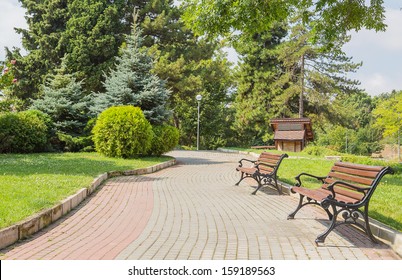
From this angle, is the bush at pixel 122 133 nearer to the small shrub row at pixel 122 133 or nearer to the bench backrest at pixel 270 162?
the small shrub row at pixel 122 133

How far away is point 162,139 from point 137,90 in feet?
10.7

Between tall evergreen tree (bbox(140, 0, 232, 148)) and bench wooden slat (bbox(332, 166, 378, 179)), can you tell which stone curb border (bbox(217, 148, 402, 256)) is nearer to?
bench wooden slat (bbox(332, 166, 378, 179))

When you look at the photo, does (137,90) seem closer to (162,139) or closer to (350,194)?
(162,139)

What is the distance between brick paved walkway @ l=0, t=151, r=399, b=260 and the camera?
4523 mm

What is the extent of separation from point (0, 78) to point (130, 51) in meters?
6.64

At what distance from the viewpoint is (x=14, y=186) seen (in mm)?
7547

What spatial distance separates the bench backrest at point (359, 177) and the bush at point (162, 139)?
37.8 ft

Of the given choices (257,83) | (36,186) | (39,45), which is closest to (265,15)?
(36,186)

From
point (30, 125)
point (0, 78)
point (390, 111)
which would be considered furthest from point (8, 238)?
point (390, 111)

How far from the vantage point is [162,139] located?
17484 mm

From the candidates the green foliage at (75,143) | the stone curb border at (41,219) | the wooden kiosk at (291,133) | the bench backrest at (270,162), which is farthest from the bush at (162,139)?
the wooden kiosk at (291,133)

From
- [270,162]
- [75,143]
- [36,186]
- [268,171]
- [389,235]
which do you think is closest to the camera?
[389,235]

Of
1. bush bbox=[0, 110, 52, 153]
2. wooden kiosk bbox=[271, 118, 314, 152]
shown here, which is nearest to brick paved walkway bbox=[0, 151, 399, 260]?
Result: bush bbox=[0, 110, 52, 153]

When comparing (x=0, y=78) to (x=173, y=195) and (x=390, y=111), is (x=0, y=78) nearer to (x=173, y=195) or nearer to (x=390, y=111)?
(x=173, y=195)
